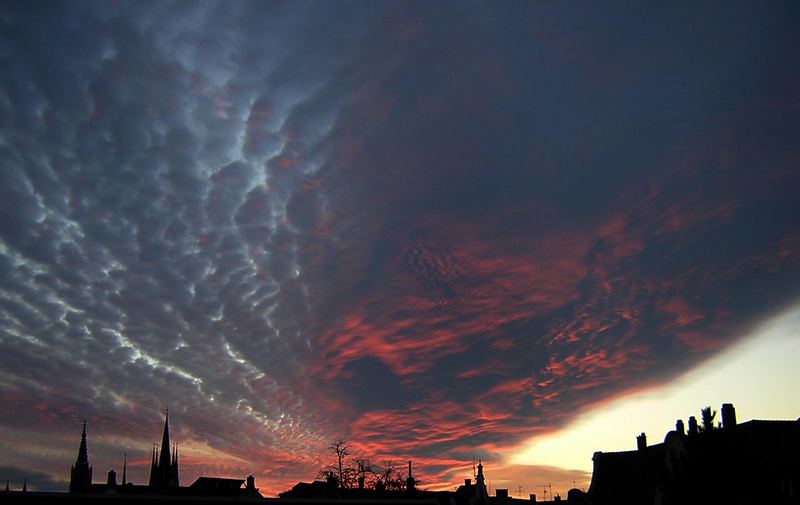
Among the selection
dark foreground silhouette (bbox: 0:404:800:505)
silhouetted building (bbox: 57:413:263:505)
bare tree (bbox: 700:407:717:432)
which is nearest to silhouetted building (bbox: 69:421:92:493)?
silhouetted building (bbox: 57:413:263:505)

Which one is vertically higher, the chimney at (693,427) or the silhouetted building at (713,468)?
the chimney at (693,427)

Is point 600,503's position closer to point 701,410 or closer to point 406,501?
point 406,501

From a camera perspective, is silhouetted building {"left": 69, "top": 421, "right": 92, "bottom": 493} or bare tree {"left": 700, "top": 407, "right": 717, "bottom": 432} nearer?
bare tree {"left": 700, "top": 407, "right": 717, "bottom": 432}

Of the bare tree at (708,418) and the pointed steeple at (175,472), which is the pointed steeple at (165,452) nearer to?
the pointed steeple at (175,472)

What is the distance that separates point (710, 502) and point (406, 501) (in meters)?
26.6

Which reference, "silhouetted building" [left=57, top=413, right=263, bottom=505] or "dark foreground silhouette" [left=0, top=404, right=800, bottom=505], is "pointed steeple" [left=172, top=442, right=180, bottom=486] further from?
"dark foreground silhouette" [left=0, top=404, right=800, bottom=505]

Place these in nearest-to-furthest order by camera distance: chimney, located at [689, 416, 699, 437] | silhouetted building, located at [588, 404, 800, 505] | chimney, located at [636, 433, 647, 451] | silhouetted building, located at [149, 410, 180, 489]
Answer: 1. silhouetted building, located at [588, 404, 800, 505]
2. chimney, located at [689, 416, 699, 437]
3. chimney, located at [636, 433, 647, 451]
4. silhouetted building, located at [149, 410, 180, 489]

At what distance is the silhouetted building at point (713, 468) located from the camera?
37.3 meters

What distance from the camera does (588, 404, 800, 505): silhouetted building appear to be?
3731cm

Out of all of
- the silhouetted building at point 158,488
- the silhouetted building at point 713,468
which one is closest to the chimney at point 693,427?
the silhouetted building at point 713,468

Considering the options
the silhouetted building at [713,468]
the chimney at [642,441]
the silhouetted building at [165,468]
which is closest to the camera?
the silhouetted building at [713,468]

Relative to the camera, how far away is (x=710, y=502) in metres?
37.4

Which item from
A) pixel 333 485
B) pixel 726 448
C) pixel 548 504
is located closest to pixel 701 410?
pixel 726 448

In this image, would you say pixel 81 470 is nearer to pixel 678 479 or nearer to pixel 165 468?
pixel 165 468
